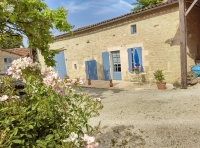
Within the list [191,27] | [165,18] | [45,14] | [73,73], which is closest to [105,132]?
[45,14]

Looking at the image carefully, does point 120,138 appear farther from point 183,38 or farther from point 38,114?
point 183,38

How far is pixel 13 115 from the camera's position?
5.65 ft

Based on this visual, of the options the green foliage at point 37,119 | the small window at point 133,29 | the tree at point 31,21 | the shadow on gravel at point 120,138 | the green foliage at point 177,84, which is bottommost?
the shadow on gravel at point 120,138

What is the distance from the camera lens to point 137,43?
1035cm

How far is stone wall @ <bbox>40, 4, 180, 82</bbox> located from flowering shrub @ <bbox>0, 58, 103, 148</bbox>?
8291 millimetres

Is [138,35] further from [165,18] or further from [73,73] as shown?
[73,73]

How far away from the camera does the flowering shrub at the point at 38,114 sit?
1567 millimetres

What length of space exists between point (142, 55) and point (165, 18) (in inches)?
97.6

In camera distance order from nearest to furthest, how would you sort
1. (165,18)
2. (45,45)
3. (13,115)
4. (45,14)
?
(13,115)
(45,14)
(45,45)
(165,18)

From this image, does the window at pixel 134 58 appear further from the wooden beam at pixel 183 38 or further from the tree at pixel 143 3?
the tree at pixel 143 3

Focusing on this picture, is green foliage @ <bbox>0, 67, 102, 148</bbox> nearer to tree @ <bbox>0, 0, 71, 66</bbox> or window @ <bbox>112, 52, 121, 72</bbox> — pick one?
tree @ <bbox>0, 0, 71, 66</bbox>

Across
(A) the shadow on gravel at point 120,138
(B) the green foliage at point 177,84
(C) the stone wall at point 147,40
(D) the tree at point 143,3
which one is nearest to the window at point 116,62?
(C) the stone wall at point 147,40

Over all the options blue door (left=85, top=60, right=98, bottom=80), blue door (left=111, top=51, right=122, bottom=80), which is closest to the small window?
blue door (left=111, top=51, right=122, bottom=80)

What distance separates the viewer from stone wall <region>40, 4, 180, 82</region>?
29.4 feet
